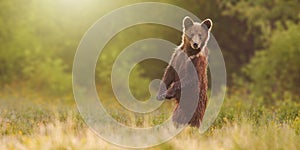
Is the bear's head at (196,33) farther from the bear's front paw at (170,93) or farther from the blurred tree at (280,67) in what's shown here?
the blurred tree at (280,67)

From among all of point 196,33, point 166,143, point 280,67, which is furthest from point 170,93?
point 280,67

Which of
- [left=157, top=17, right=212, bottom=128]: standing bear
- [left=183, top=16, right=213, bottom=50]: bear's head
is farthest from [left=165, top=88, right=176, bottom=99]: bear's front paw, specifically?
[left=183, top=16, right=213, bottom=50]: bear's head

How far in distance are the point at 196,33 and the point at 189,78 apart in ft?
2.13

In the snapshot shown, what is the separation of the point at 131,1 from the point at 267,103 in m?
6.62

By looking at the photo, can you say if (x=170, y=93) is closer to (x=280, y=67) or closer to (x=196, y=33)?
(x=196, y=33)

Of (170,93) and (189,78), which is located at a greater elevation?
(189,78)

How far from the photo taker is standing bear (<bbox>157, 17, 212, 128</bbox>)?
1043 centimetres

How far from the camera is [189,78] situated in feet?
34.1

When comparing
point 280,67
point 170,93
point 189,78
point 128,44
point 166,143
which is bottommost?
point 166,143

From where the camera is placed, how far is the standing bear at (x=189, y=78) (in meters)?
10.4

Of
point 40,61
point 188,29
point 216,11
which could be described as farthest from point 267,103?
point 188,29

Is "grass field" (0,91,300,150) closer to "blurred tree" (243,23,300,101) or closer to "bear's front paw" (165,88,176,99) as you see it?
"bear's front paw" (165,88,176,99)

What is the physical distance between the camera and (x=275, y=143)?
838cm

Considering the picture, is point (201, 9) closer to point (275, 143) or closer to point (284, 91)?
point (284, 91)
